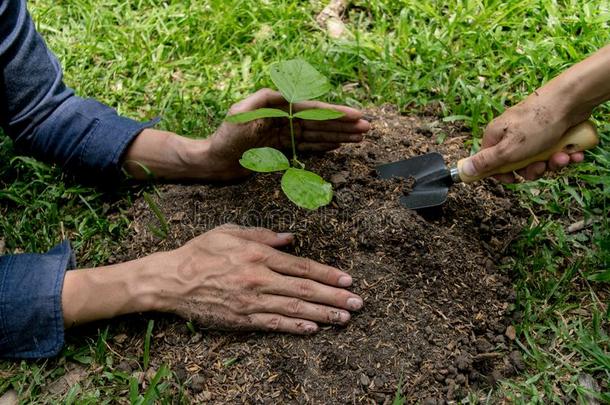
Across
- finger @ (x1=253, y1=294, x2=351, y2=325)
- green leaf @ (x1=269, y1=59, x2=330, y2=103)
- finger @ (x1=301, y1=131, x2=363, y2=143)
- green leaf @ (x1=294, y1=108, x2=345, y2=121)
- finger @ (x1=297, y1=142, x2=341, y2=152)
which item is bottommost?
finger @ (x1=253, y1=294, x2=351, y2=325)

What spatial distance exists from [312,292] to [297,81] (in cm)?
59

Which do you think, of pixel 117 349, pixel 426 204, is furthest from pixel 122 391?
pixel 426 204

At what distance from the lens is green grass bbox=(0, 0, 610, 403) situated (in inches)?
71.7

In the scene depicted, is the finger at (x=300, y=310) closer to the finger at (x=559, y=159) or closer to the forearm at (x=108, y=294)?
the forearm at (x=108, y=294)

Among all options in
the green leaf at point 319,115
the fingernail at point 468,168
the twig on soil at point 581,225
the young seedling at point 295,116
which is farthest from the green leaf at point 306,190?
the twig on soil at point 581,225

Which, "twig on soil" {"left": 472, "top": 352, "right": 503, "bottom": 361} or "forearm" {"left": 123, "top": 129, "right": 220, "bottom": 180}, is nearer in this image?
"twig on soil" {"left": 472, "top": 352, "right": 503, "bottom": 361}

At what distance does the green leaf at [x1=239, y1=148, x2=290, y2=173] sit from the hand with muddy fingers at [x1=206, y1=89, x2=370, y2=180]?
0.71 feet

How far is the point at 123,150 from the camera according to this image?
2172mm

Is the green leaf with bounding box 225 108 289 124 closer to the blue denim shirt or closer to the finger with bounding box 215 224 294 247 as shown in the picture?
the finger with bounding box 215 224 294 247

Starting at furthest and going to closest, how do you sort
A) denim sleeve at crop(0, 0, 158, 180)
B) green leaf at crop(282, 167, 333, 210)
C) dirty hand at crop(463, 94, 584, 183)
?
denim sleeve at crop(0, 0, 158, 180)
dirty hand at crop(463, 94, 584, 183)
green leaf at crop(282, 167, 333, 210)

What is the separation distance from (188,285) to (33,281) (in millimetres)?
429

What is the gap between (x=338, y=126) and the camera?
2.02 meters

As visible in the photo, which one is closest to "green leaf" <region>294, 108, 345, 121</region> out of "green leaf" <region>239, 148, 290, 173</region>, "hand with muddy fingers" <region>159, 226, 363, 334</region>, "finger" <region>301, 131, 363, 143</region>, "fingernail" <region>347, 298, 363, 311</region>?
"green leaf" <region>239, 148, 290, 173</region>

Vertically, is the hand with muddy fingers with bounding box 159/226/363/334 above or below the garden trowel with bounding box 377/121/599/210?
below
